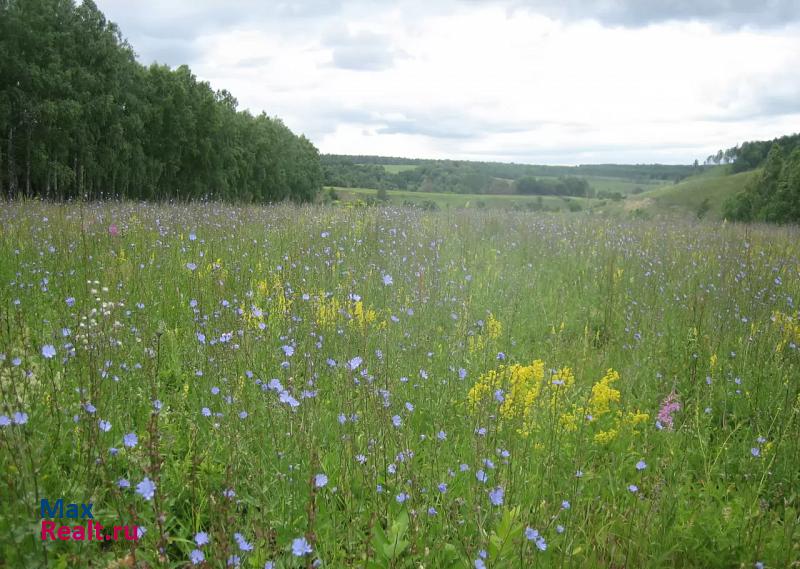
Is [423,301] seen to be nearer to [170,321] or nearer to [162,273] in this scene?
[170,321]

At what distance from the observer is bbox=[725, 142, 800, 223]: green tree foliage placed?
97.0 feet

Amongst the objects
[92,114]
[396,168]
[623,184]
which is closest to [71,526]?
[92,114]

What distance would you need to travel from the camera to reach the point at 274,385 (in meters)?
2.33

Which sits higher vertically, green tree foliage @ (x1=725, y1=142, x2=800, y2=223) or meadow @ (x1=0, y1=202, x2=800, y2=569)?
green tree foliage @ (x1=725, y1=142, x2=800, y2=223)

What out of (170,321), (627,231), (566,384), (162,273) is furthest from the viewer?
(627,231)

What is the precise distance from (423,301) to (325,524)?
268 cm

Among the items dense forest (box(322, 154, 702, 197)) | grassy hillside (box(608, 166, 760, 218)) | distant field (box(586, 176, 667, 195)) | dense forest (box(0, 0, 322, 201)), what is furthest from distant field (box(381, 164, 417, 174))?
dense forest (box(0, 0, 322, 201))

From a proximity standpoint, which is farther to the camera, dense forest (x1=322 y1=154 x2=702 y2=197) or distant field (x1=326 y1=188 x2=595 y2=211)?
dense forest (x1=322 y1=154 x2=702 y2=197)

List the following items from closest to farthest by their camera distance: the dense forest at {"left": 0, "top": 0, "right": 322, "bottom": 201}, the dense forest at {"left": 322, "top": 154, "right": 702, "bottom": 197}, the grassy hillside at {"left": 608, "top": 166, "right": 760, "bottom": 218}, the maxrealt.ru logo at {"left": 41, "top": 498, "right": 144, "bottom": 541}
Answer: the maxrealt.ru logo at {"left": 41, "top": 498, "right": 144, "bottom": 541}, the dense forest at {"left": 0, "top": 0, "right": 322, "bottom": 201}, the dense forest at {"left": 322, "top": 154, "right": 702, "bottom": 197}, the grassy hillside at {"left": 608, "top": 166, "right": 760, "bottom": 218}

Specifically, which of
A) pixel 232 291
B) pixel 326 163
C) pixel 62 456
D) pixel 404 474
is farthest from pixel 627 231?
pixel 326 163

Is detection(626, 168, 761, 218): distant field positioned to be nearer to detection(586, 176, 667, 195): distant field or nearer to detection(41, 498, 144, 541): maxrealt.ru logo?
detection(586, 176, 667, 195): distant field

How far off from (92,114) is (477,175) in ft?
83.4

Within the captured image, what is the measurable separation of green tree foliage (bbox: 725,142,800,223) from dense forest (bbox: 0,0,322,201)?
30312 mm

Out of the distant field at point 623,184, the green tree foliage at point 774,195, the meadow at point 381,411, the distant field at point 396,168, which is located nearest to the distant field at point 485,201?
the meadow at point 381,411
